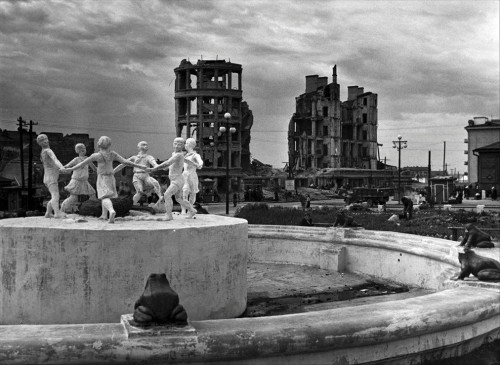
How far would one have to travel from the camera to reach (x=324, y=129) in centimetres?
8525

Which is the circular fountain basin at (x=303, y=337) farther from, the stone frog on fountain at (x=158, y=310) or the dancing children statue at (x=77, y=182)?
the dancing children statue at (x=77, y=182)

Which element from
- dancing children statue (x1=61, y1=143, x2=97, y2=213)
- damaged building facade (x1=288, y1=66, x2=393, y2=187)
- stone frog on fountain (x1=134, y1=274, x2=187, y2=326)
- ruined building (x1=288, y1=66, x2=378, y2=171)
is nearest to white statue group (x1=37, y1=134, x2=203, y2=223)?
dancing children statue (x1=61, y1=143, x2=97, y2=213)

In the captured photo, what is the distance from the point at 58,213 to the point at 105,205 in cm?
131

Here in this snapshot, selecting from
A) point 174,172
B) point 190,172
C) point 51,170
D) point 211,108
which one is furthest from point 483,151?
point 51,170

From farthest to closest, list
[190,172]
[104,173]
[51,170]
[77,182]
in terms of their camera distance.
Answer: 1. [190,172]
2. [77,182]
3. [51,170]
4. [104,173]

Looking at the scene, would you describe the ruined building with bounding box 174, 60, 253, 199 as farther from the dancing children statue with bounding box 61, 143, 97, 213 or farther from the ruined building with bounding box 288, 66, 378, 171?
the dancing children statue with bounding box 61, 143, 97, 213

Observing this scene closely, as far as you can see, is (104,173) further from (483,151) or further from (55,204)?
(483,151)

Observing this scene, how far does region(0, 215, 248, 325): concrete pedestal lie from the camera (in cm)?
826

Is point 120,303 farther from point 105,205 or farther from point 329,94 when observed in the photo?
point 329,94

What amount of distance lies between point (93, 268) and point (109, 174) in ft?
8.09

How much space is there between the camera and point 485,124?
6688cm

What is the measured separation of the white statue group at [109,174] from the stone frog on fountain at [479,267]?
5.27 m

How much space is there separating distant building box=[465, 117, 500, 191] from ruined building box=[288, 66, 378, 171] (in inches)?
840

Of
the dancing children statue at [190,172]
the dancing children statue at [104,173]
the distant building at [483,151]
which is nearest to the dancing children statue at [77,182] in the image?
the dancing children statue at [104,173]
